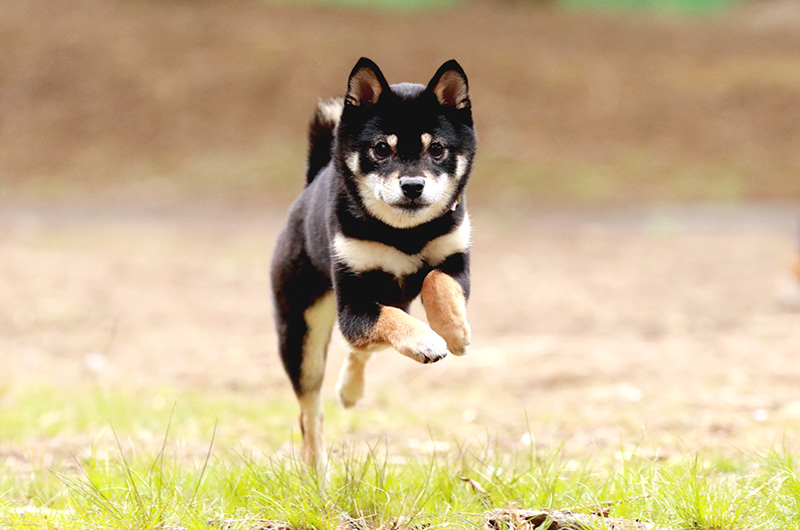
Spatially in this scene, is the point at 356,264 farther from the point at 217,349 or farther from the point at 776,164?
the point at 776,164

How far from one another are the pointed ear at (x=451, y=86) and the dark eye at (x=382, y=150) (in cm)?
29

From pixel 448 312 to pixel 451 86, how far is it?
2.97ft

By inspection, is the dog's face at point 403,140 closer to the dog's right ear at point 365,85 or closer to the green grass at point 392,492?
the dog's right ear at point 365,85

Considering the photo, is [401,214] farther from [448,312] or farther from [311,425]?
[311,425]

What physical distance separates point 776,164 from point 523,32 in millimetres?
7267

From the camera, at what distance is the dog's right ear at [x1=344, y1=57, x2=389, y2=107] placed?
145 inches

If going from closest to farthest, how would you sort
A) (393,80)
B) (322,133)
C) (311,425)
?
(311,425) < (322,133) < (393,80)

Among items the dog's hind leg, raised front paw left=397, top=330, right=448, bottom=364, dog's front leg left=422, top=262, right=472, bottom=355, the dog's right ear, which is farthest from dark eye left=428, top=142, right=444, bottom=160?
the dog's hind leg

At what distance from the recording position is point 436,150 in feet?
12.2

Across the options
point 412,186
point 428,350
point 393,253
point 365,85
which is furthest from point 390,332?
point 365,85

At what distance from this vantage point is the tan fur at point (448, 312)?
3.50 m

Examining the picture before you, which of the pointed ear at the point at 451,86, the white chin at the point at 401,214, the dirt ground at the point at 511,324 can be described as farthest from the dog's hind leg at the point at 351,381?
the pointed ear at the point at 451,86

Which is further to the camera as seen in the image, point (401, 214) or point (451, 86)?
point (451, 86)

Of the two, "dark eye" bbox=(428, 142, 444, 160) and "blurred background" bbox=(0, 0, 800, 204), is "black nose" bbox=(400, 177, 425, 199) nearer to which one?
"dark eye" bbox=(428, 142, 444, 160)
